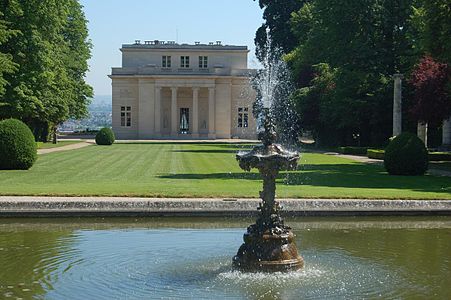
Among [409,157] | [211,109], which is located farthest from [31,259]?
[211,109]

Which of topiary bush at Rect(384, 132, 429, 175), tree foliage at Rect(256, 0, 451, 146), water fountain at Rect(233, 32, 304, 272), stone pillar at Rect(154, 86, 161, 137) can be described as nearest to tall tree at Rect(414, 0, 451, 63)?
topiary bush at Rect(384, 132, 429, 175)

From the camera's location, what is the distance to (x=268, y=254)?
12.9 meters

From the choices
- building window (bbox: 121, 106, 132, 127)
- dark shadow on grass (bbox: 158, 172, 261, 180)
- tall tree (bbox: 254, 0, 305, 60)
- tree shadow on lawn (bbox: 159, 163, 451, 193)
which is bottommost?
tree shadow on lawn (bbox: 159, 163, 451, 193)

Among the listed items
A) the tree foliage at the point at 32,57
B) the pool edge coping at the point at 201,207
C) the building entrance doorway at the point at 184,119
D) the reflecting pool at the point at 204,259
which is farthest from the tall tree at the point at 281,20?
the reflecting pool at the point at 204,259

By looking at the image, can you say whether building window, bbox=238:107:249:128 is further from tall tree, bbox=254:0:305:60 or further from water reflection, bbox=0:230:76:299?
water reflection, bbox=0:230:76:299

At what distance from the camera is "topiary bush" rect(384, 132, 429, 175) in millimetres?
32906

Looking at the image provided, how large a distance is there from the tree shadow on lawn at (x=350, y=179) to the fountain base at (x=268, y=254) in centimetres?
1393

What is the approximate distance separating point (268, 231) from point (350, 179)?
1797cm

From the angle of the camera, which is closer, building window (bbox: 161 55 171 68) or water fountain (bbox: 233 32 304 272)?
water fountain (bbox: 233 32 304 272)

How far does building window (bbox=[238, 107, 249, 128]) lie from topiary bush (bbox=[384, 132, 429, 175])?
6042cm

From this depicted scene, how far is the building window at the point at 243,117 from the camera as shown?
9359 centimetres

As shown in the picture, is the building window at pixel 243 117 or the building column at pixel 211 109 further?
the building column at pixel 211 109

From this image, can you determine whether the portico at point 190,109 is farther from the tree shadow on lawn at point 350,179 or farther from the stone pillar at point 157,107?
the tree shadow on lawn at point 350,179

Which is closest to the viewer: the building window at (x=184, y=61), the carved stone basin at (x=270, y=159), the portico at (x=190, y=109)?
the carved stone basin at (x=270, y=159)
